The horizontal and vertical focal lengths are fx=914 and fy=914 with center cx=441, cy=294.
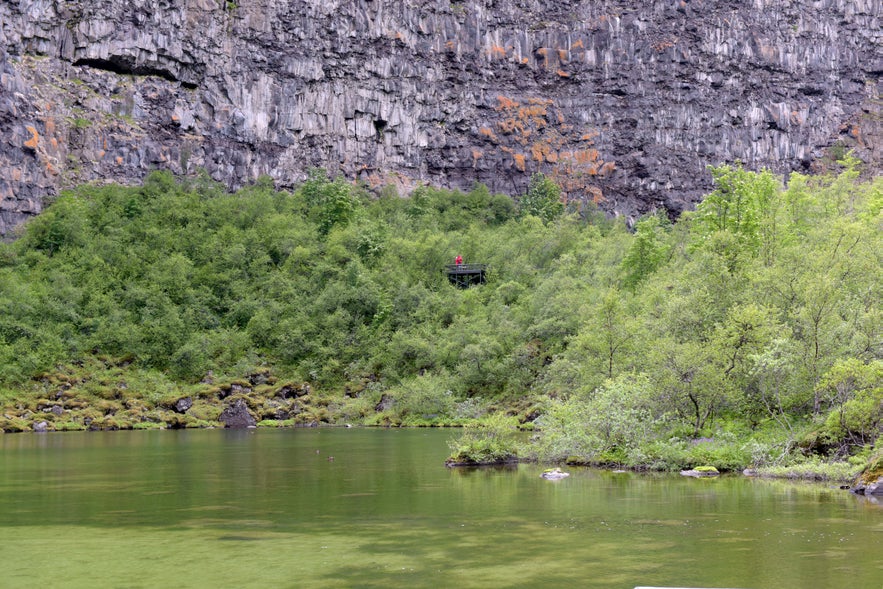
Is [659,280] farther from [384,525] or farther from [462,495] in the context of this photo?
[384,525]

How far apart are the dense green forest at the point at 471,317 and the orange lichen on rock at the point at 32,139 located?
19.9 feet

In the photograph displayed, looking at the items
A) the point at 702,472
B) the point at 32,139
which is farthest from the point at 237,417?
the point at 702,472

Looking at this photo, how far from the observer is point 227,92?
105m

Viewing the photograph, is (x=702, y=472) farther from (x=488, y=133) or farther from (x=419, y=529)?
(x=488, y=133)

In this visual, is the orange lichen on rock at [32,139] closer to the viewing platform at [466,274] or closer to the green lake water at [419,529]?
the viewing platform at [466,274]

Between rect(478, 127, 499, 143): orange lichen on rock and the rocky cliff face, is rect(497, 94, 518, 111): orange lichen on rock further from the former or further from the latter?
rect(478, 127, 499, 143): orange lichen on rock

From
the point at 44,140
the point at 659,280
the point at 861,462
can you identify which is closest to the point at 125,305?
the point at 44,140

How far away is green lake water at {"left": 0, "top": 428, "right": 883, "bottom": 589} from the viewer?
17.4 meters

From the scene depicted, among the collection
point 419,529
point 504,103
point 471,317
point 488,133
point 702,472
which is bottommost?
point 702,472

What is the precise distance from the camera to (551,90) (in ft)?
380

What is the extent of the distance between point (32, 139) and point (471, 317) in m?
47.5

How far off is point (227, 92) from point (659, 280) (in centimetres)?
6508

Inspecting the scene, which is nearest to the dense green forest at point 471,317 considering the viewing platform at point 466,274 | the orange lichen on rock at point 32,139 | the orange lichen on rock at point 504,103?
the viewing platform at point 466,274

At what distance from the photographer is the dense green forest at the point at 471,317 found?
120 ft
